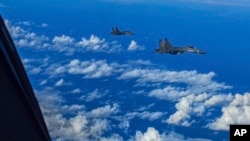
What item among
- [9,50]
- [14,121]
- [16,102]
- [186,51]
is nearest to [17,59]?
[9,50]

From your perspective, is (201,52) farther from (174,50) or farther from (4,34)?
(4,34)

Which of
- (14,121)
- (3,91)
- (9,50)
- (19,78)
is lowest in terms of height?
(14,121)

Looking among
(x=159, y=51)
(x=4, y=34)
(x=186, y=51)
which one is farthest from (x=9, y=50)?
(x=186, y=51)

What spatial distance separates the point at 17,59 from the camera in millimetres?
10125

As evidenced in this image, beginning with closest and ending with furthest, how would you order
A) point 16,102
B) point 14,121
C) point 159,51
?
point 14,121 < point 16,102 < point 159,51

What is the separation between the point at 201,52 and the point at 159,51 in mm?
3457

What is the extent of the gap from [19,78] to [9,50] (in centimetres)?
66

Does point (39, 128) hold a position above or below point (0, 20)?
below

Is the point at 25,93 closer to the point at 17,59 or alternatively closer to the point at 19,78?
the point at 19,78

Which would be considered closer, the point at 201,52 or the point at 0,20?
the point at 0,20

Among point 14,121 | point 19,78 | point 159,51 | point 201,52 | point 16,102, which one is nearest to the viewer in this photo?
point 14,121

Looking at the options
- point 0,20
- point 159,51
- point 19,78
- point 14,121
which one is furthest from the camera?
point 159,51

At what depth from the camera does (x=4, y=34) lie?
9875 mm

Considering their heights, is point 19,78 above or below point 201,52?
below
